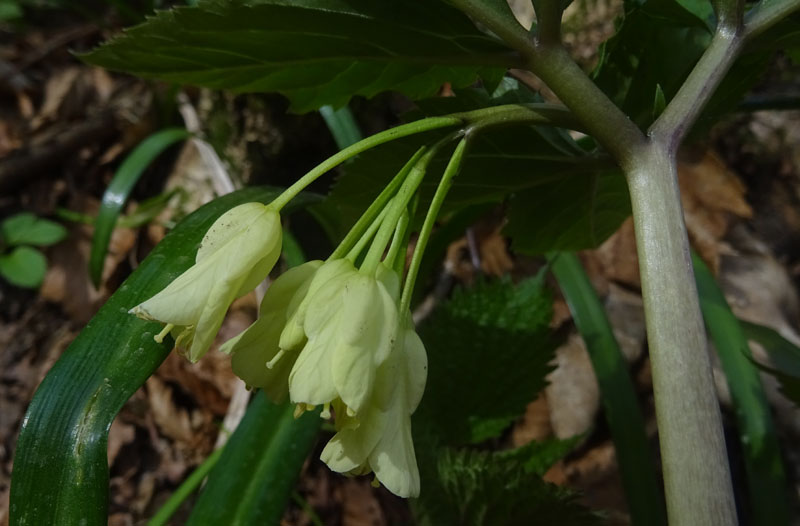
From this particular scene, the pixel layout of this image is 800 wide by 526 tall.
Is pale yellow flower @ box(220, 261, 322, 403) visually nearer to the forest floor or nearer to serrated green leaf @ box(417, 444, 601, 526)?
serrated green leaf @ box(417, 444, 601, 526)

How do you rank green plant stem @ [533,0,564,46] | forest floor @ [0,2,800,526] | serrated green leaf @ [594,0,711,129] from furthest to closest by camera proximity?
1. forest floor @ [0,2,800,526]
2. serrated green leaf @ [594,0,711,129]
3. green plant stem @ [533,0,564,46]

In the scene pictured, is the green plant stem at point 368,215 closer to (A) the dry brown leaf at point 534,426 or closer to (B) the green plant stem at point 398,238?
(B) the green plant stem at point 398,238

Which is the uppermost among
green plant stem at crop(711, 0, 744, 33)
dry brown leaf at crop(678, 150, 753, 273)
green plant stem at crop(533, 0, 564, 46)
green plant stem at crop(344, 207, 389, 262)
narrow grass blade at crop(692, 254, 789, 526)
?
green plant stem at crop(533, 0, 564, 46)

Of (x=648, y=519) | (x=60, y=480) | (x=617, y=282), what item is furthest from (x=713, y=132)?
(x=60, y=480)

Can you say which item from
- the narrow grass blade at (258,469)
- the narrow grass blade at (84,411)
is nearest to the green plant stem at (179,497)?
the narrow grass blade at (258,469)

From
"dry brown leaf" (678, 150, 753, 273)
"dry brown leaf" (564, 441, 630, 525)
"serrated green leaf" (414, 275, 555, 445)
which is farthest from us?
"dry brown leaf" (678, 150, 753, 273)

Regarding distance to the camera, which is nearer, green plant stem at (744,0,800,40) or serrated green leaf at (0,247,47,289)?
green plant stem at (744,0,800,40)

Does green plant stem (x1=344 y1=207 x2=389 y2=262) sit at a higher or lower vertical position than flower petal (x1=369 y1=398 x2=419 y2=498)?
higher

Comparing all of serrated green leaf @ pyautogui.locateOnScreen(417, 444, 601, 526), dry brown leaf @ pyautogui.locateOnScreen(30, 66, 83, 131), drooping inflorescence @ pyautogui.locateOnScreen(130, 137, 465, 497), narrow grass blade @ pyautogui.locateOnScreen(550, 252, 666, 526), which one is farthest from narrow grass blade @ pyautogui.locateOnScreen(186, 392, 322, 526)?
dry brown leaf @ pyautogui.locateOnScreen(30, 66, 83, 131)

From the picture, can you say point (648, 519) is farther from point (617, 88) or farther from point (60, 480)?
point (60, 480)
